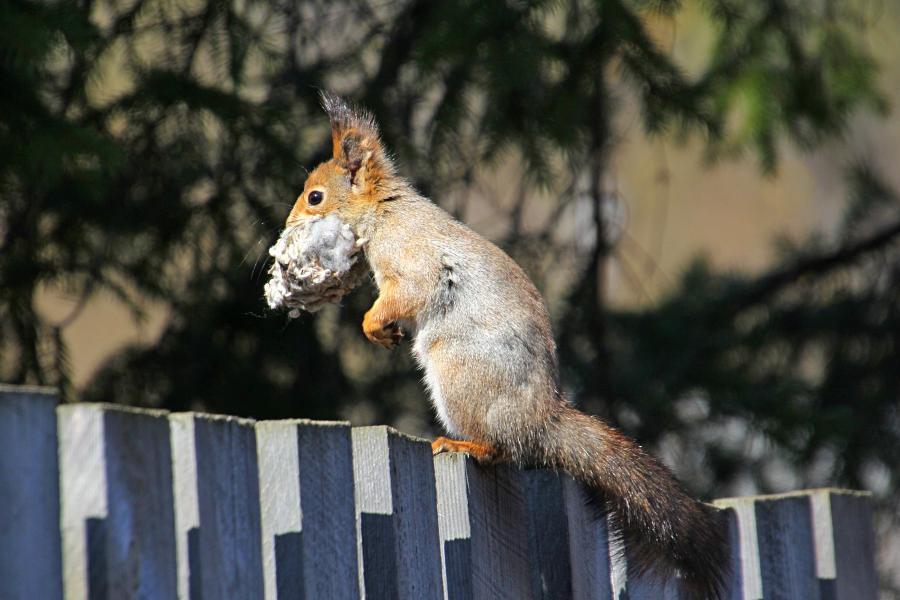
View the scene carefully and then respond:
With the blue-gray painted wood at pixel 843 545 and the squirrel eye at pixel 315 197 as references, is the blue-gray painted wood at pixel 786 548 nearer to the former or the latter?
the blue-gray painted wood at pixel 843 545

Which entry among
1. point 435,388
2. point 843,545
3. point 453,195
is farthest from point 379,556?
point 453,195

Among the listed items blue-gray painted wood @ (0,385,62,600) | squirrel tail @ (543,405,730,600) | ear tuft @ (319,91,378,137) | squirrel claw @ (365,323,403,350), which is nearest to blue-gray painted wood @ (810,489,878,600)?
squirrel tail @ (543,405,730,600)

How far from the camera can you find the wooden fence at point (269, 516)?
3.05 feet

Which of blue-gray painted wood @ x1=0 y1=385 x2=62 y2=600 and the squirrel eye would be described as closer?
blue-gray painted wood @ x1=0 y1=385 x2=62 y2=600

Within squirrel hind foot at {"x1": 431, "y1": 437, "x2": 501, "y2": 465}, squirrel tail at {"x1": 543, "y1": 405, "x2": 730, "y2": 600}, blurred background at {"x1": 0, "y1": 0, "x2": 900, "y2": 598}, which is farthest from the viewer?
blurred background at {"x1": 0, "y1": 0, "x2": 900, "y2": 598}

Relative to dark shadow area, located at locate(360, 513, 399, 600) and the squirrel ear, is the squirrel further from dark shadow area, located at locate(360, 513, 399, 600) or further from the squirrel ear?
dark shadow area, located at locate(360, 513, 399, 600)

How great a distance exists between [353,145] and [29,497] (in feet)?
5.36

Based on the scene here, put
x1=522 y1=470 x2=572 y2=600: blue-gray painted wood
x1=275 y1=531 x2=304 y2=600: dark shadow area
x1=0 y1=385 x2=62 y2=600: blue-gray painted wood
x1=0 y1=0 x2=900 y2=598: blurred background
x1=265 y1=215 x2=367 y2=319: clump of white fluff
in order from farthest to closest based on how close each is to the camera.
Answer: x1=0 y1=0 x2=900 y2=598: blurred background
x1=265 y1=215 x2=367 y2=319: clump of white fluff
x1=522 y1=470 x2=572 y2=600: blue-gray painted wood
x1=275 y1=531 x2=304 y2=600: dark shadow area
x1=0 y1=385 x2=62 y2=600: blue-gray painted wood

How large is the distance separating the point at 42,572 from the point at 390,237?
1.44m

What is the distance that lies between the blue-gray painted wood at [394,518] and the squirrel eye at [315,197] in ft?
3.55

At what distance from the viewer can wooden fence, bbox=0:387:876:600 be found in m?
0.93

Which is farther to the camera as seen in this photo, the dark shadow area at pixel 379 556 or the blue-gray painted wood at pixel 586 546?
the blue-gray painted wood at pixel 586 546

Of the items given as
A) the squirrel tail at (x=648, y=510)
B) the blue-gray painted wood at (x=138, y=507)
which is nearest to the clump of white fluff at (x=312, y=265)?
the squirrel tail at (x=648, y=510)

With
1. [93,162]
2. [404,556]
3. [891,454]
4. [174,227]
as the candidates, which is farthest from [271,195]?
[891,454]
